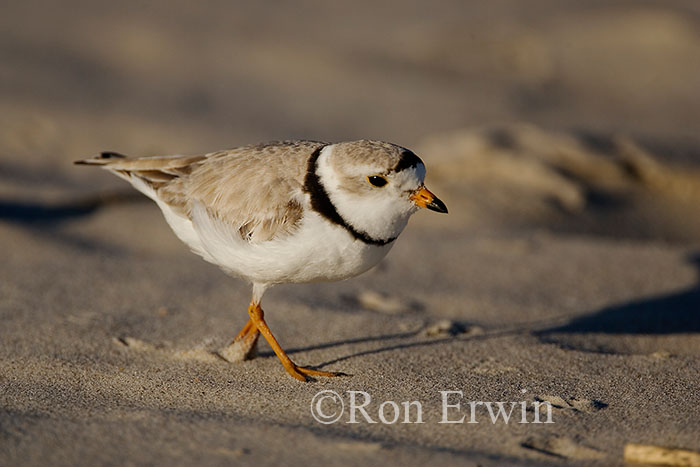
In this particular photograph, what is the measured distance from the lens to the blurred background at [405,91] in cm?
700

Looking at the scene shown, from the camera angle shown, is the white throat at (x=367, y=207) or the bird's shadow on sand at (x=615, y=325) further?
the bird's shadow on sand at (x=615, y=325)

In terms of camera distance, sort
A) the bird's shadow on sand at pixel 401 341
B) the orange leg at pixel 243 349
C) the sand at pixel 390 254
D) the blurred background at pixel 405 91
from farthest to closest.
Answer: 1. the blurred background at pixel 405 91
2. the bird's shadow on sand at pixel 401 341
3. the orange leg at pixel 243 349
4. the sand at pixel 390 254

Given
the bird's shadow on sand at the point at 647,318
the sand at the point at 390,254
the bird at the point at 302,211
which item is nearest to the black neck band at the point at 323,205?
the bird at the point at 302,211

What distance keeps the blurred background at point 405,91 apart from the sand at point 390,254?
3cm

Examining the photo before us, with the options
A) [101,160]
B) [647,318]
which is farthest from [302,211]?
[647,318]

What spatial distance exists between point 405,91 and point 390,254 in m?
5.01

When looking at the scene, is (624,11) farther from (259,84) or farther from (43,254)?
(43,254)

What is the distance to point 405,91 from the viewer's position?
1056 cm

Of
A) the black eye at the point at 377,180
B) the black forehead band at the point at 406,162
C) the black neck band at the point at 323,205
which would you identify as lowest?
the black neck band at the point at 323,205

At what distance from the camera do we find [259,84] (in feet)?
34.4

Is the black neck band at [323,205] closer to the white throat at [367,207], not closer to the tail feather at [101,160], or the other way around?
the white throat at [367,207]

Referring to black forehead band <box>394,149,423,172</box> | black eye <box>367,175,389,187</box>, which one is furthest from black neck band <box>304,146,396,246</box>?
black forehead band <box>394,149,423,172</box>

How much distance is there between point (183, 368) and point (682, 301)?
341cm

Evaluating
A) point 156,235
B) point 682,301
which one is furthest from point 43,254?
point 682,301
